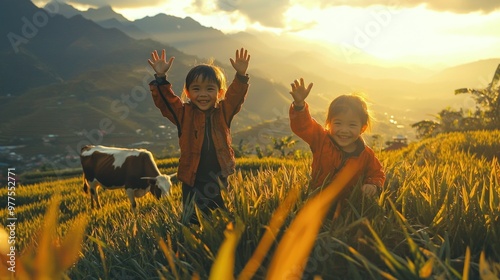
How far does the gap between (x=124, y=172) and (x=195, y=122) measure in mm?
5488

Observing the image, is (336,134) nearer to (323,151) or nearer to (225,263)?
(323,151)

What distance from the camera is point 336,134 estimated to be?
3834 mm

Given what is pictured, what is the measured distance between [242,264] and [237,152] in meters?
20.3

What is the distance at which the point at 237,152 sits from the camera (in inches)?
890

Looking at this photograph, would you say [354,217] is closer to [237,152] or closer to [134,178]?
[134,178]

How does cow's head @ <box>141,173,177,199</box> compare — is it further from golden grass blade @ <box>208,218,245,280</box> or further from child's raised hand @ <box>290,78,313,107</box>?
golden grass blade @ <box>208,218,245,280</box>

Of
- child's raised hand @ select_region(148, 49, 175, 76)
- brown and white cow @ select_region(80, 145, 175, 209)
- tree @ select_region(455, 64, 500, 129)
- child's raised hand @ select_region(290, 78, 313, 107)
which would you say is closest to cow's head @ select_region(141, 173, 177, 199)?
brown and white cow @ select_region(80, 145, 175, 209)

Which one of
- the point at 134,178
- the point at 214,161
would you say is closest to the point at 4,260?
the point at 214,161

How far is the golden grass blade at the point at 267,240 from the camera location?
2.13 meters

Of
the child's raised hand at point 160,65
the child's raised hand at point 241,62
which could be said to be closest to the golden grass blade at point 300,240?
the child's raised hand at point 241,62

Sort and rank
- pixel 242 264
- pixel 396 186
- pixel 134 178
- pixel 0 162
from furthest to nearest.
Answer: pixel 0 162, pixel 134 178, pixel 396 186, pixel 242 264

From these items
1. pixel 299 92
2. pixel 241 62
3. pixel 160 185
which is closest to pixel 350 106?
pixel 299 92

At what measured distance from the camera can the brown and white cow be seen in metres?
8.47

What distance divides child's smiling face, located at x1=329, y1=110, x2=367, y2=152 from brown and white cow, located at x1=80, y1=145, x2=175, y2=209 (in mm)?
5193
